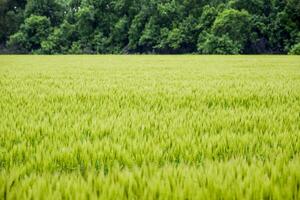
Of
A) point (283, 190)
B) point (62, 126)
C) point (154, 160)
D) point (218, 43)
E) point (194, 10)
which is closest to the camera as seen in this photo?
point (283, 190)

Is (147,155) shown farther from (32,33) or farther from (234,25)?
(32,33)

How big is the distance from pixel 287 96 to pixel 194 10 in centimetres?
5516

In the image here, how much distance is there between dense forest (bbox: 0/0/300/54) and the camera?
50031mm

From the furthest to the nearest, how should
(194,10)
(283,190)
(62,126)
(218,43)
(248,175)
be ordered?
(194,10), (218,43), (62,126), (248,175), (283,190)

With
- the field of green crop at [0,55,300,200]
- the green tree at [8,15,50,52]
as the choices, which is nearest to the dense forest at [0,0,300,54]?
the green tree at [8,15,50,52]

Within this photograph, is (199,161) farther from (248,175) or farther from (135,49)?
(135,49)

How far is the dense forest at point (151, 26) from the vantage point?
50.0 m

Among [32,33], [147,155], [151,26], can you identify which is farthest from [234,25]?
[147,155]

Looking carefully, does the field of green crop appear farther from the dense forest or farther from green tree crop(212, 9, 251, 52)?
green tree crop(212, 9, 251, 52)

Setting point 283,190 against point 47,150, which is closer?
point 283,190

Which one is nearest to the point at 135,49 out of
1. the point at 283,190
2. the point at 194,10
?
the point at 194,10

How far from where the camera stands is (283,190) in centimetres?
140

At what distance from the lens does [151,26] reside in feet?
186

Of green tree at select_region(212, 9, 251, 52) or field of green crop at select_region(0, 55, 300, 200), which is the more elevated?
green tree at select_region(212, 9, 251, 52)
